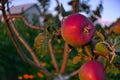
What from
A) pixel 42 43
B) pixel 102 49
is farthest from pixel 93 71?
pixel 42 43

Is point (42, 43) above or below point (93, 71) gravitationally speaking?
below

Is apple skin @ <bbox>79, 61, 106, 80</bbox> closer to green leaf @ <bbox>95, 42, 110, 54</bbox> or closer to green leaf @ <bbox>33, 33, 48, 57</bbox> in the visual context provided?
green leaf @ <bbox>95, 42, 110, 54</bbox>

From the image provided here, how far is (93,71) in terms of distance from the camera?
629 millimetres

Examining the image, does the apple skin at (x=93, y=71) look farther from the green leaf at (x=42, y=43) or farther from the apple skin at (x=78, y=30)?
the green leaf at (x=42, y=43)

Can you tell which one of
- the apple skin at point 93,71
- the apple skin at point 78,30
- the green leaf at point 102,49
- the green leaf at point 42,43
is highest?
the apple skin at point 78,30

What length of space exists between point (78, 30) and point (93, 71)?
0.08 m

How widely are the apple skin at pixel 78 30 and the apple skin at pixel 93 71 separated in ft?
0.15

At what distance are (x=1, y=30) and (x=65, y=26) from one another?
4885mm

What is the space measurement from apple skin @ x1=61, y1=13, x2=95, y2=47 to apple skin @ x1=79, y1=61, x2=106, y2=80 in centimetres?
4

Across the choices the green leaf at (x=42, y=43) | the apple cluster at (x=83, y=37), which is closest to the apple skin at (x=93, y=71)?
the apple cluster at (x=83, y=37)

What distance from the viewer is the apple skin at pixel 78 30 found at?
25.3 inches

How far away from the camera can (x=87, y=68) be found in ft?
2.09

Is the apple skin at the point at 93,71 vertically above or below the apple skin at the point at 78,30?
below

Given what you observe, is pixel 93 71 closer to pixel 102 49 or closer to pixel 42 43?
pixel 102 49
